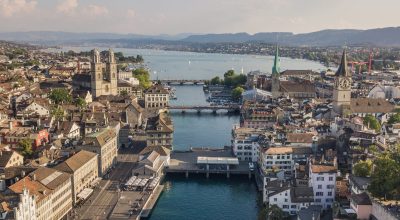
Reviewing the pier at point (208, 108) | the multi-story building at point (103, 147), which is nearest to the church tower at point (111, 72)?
the pier at point (208, 108)

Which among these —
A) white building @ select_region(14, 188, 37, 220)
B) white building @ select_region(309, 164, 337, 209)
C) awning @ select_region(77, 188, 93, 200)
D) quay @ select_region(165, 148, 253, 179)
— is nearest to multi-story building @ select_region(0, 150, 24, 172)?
awning @ select_region(77, 188, 93, 200)

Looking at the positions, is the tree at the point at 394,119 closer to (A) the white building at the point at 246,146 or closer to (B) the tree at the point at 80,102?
(A) the white building at the point at 246,146

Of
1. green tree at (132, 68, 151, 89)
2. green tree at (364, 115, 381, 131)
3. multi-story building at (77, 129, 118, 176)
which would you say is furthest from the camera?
green tree at (132, 68, 151, 89)

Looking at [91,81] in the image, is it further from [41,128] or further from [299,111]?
[299,111]

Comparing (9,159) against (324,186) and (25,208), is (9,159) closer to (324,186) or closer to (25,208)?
(25,208)

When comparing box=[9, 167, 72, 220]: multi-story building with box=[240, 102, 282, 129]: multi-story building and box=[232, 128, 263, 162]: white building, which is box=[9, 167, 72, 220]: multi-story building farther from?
box=[240, 102, 282, 129]: multi-story building

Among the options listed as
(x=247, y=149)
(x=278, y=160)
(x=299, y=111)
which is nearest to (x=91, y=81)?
(x=299, y=111)
